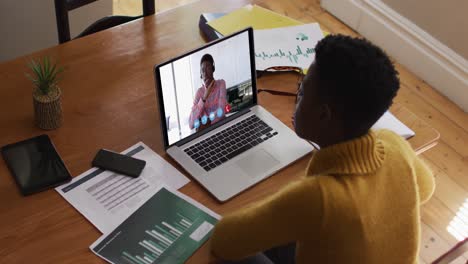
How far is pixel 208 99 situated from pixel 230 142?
124 mm

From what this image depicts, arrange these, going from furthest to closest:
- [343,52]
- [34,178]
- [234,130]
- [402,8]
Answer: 1. [402,8]
2. [234,130]
3. [34,178]
4. [343,52]

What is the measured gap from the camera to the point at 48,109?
141 cm

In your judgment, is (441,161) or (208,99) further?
(441,161)

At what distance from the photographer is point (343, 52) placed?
3.46 feet

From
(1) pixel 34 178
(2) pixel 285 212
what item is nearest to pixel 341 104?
(2) pixel 285 212

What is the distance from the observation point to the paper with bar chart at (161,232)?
47.6 inches

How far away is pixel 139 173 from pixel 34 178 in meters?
0.24

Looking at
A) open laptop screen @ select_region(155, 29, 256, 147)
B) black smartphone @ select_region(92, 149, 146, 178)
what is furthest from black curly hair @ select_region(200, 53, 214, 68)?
black smartphone @ select_region(92, 149, 146, 178)

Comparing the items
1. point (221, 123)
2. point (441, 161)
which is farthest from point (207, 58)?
point (441, 161)

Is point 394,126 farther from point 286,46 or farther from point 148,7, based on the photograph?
point 148,7

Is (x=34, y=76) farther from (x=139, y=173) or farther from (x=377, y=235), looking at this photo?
(x=377, y=235)

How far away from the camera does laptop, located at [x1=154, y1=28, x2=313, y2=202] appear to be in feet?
4.53

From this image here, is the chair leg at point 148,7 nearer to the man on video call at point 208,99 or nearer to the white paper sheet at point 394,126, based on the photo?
the man on video call at point 208,99

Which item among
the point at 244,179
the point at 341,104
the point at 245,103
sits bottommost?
the point at 244,179
